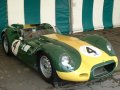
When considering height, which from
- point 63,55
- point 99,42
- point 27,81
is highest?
point 99,42

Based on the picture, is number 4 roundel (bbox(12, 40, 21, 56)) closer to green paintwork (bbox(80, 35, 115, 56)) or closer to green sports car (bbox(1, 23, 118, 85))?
green sports car (bbox(1, 23, 118, 85))

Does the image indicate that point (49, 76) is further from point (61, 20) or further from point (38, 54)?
point (61, 20)

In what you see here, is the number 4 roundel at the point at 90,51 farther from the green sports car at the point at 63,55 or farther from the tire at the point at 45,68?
the tire at the point at 45,68

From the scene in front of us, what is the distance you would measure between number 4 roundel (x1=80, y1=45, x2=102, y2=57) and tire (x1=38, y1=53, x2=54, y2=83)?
58 cm

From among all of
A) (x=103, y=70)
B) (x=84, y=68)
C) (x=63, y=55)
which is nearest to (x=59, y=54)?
(x=63, y=55)

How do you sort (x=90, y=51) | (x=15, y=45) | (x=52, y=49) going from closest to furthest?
1. (x=52, y=49)
2. (x=90, y=51)
3. (x=15, y=45)

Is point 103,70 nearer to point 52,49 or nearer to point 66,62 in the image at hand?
point 66,62

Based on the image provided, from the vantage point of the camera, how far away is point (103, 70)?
441cm

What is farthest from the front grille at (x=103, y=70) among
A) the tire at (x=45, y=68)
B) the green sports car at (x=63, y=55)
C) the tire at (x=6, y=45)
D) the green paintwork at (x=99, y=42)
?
the tire at (x=6, y=45)

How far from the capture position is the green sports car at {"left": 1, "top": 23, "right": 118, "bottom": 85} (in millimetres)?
4133

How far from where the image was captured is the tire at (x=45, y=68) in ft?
14.3

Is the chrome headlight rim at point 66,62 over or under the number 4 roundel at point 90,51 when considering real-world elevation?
under

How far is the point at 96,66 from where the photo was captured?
421 cm

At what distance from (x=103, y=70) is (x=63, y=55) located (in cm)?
74
